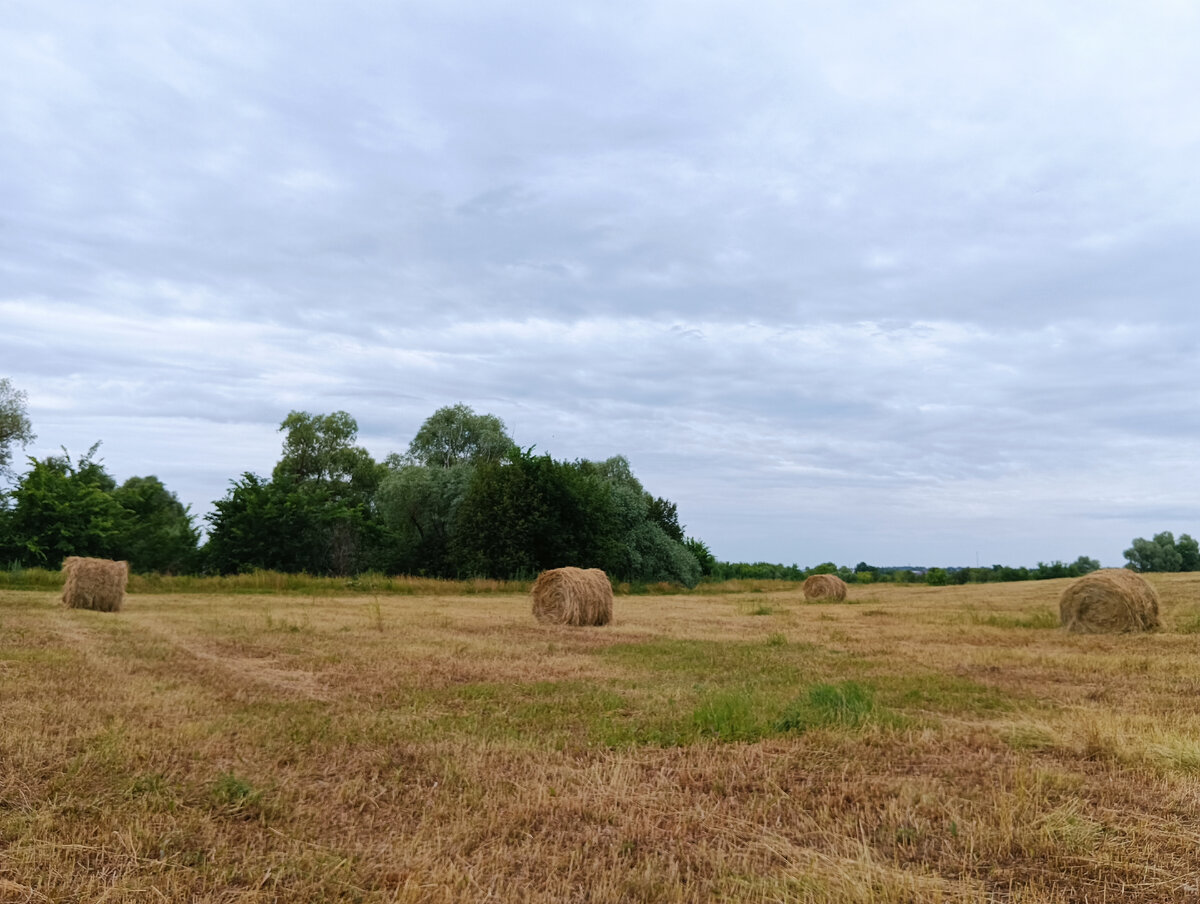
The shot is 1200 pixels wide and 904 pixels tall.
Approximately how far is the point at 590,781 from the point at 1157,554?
66.7m

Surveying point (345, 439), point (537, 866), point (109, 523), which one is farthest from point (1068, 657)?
point (345, 439)

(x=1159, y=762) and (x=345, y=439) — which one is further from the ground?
(x=345, y=439)

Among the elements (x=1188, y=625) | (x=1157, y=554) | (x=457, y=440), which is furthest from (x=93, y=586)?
(x=1157, y=554)

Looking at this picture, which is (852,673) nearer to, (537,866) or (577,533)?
(537,866)

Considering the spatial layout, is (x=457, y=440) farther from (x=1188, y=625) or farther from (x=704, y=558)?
(x=1188, y=625)

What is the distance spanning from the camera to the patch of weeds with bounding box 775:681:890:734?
20.6ft

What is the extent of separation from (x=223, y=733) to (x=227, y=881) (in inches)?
109

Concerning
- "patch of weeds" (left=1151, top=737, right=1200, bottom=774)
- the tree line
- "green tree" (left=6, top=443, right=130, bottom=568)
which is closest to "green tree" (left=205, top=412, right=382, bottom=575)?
the tree line

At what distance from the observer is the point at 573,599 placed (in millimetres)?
17609

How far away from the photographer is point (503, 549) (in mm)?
41312

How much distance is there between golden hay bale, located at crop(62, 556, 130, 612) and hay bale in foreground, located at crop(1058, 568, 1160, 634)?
21440 millimetres

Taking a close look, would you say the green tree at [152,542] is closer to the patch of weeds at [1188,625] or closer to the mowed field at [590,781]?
the mowed field at [590,781]

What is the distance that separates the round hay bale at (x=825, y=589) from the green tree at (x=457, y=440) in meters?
36.1

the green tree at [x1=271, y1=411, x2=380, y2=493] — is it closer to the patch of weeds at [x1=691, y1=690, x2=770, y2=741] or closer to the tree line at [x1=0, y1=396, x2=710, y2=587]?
the tree line at [x1=0, y1=396, x2=710, y2=587]
